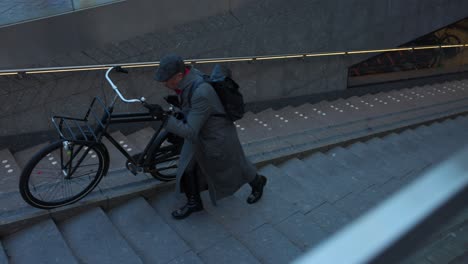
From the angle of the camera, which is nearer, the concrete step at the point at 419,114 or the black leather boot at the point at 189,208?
the black leather boot at the point at 189,208

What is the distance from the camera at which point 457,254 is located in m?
1.13

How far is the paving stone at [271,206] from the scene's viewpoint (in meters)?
3.65

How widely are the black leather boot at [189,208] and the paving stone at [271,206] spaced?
497 mm

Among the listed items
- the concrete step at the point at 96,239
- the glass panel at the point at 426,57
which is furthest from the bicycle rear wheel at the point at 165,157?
the glass panel at the point at 426,57

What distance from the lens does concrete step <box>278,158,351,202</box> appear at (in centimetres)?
415

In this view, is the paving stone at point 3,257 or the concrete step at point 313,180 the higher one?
the paving stone at point 3,257

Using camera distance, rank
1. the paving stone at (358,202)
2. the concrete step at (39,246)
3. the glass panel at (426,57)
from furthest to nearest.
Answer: the glass panel at (426,57) → the paving stone at (358,202) → the concrete step at (39,246)

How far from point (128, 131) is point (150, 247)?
266 cm

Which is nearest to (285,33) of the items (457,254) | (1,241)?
(1,241)

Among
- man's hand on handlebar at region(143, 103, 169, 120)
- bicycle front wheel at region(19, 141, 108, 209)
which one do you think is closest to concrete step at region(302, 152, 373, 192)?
man's hand on handlebar at region(143, 103, 169, 120)

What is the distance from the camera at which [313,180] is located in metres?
4.44

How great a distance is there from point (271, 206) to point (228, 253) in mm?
800

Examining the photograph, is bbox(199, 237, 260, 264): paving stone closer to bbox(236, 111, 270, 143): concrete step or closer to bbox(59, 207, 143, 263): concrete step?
bbox(59, 207, 143, 263): concrete step

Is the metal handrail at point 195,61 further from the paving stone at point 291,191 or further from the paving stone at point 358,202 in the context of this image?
the paving stone at point 358,202
